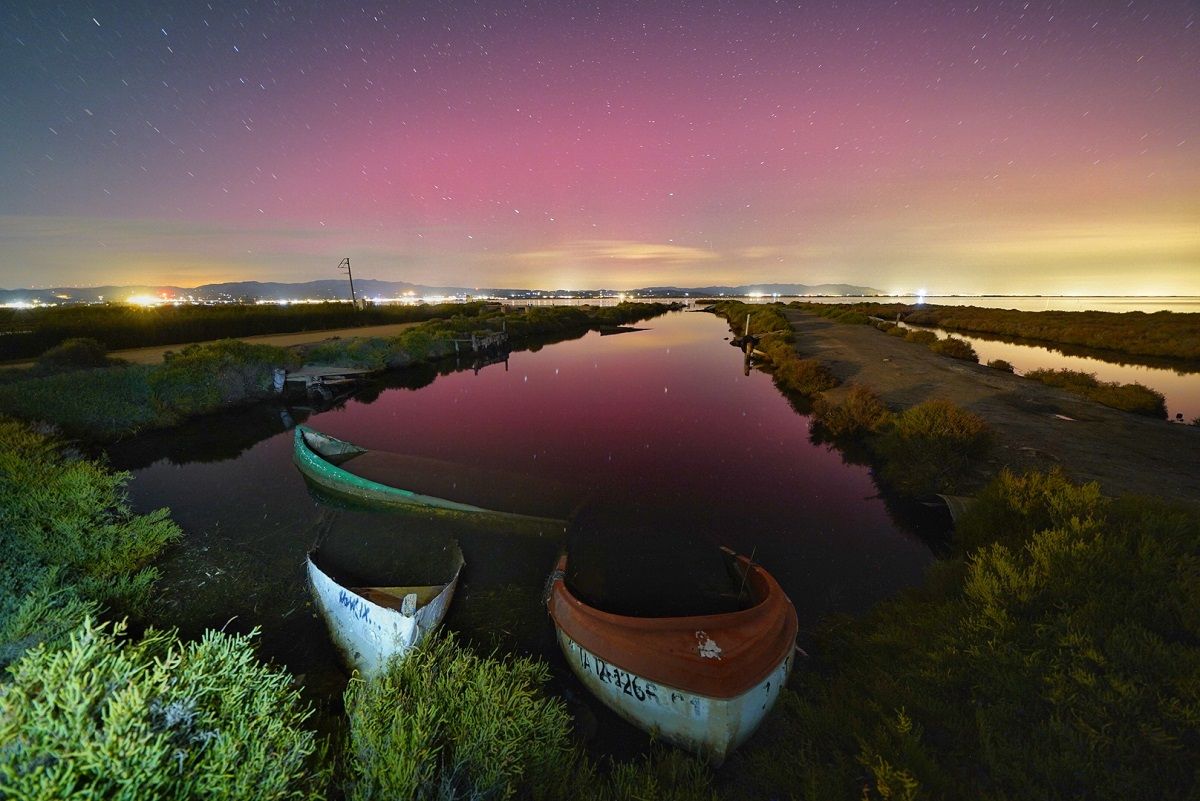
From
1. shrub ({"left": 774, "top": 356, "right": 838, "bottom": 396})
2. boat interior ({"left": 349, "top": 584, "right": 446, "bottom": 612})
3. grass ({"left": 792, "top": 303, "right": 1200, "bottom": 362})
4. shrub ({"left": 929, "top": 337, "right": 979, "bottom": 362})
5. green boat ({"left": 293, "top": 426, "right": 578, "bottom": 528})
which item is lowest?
green boat ({"left": 293, "top": 426, "right": 578, "bottom": 528})

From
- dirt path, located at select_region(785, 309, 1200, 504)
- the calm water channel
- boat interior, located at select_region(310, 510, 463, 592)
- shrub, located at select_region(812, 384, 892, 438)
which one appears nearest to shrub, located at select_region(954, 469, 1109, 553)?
the calm water channel

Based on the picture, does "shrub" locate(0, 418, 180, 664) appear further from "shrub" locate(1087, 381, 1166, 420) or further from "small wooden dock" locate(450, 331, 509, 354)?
"small wooden dock" locate(450, 331, 509, 354)

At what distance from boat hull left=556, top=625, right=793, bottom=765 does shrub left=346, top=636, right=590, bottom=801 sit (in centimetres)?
119

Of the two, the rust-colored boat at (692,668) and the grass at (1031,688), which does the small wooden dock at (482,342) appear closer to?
the rust-colored boat at (692,668)

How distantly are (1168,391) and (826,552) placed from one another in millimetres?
33281

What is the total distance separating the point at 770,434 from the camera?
2073 centimetres

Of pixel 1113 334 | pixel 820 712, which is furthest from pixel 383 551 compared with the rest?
pixel 1113 334

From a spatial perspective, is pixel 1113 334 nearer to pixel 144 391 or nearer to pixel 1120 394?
pixel 1120 394

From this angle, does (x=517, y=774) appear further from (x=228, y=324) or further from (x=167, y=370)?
(x=228, y=324)

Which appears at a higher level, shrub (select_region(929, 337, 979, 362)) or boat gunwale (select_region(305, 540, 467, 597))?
shrub (select_region(929, 337, 979, 362))

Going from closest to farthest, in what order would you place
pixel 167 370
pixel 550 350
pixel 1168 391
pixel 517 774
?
1. pixel 517 774
2. pixel 167 370
3. pixel 1168 391
4. pixel 550 350

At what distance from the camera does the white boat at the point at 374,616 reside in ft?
21.1

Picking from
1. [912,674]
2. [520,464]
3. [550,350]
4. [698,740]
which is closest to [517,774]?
[698,740]

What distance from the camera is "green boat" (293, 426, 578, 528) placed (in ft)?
41.8
